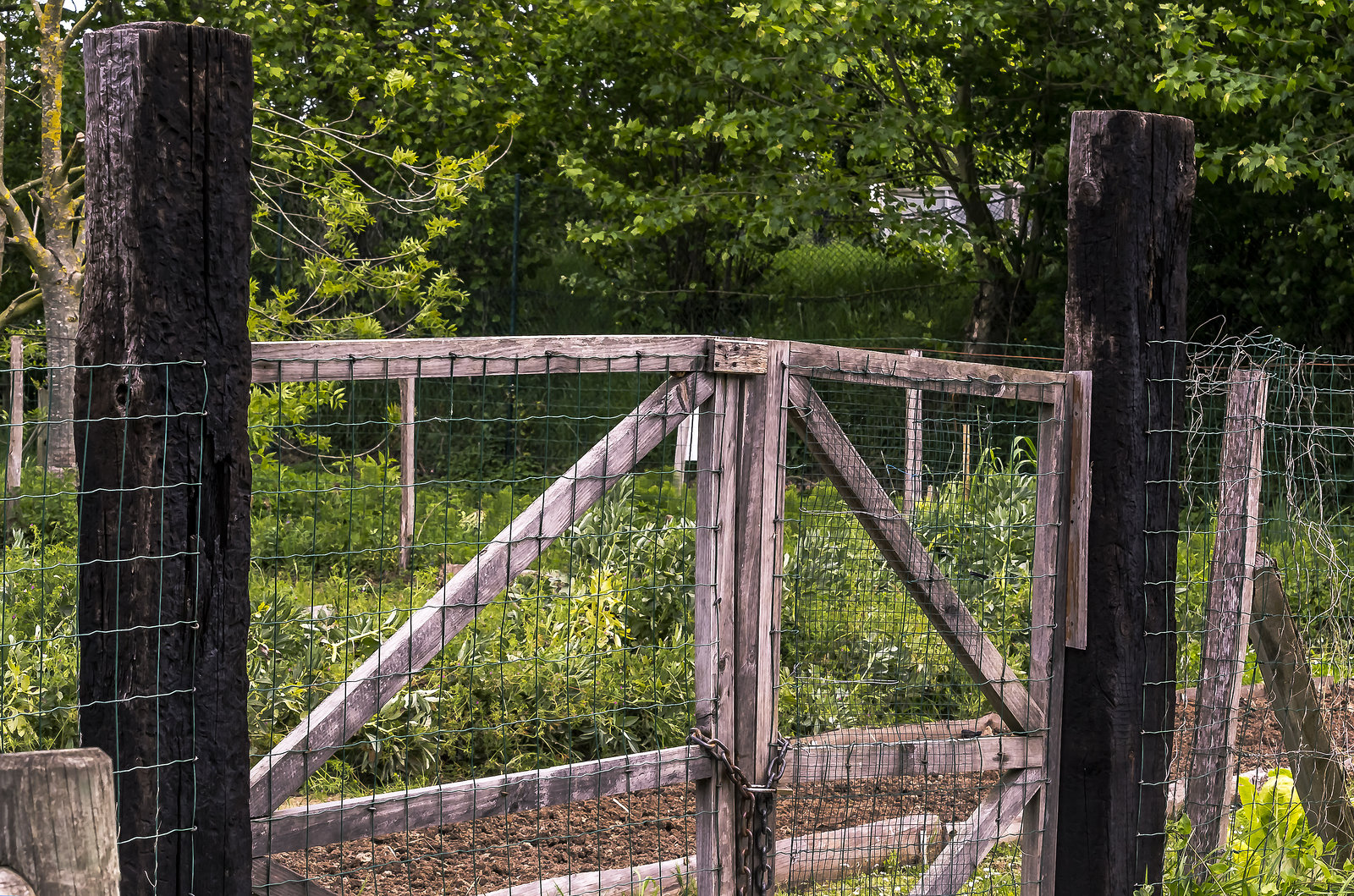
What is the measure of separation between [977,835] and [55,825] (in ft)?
9.09

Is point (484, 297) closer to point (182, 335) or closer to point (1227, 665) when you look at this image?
point (1227, 665)

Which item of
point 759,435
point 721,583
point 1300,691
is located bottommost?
point 1300,691

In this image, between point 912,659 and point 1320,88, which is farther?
point 1320,88

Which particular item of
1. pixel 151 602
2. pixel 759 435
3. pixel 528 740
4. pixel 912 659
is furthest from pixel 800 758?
pixel 912 659

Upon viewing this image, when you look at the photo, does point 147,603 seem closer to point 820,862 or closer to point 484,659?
point 820,862

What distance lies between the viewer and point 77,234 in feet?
30.1

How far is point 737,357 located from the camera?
3.12 m

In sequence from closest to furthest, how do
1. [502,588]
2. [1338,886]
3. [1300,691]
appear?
[502,588]
[1338,886]
[1300,691]

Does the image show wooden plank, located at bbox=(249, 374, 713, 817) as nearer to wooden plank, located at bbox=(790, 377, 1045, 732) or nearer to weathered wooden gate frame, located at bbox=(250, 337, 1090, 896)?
weathered wooden gate frame, located at bbox=(250, 337, 1090, 896)

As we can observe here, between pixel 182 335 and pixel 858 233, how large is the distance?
37.1 ft

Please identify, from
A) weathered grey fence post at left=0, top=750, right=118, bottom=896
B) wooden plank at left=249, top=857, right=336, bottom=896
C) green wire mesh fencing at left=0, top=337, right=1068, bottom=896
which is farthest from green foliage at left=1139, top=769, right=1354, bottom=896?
weathered grey fence post at left=0, top=750, right=118, bottom=896

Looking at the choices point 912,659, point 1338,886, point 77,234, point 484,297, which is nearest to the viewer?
point 1338,886

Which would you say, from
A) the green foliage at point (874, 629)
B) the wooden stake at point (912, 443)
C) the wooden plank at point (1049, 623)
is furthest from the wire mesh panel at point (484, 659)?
the wooden stake at point (912, 443)

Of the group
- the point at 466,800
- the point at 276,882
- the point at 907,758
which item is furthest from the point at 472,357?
the point at 907,758
